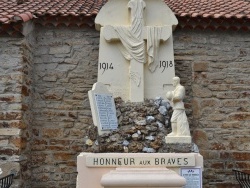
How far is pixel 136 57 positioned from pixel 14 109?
231 centimetres

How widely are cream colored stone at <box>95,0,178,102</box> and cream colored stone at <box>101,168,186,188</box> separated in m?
1.90

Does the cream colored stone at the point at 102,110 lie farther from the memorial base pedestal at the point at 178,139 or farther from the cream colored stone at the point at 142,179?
the cream colored stone at the point at 142,179

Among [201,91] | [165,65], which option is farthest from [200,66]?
[165,65]

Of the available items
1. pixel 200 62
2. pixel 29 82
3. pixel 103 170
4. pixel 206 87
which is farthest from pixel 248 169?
pixel 29 82

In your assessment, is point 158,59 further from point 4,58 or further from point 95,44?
point 4,58

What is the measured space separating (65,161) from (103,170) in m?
2.32

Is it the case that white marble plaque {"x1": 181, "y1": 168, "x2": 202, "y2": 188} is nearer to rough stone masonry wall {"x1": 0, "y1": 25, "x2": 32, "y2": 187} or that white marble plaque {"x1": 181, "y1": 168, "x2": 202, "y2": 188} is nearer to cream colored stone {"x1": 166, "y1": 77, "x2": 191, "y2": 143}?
cream colored stone {"x1": 166, "y1": 77, "x2": 191, "y2": 143}

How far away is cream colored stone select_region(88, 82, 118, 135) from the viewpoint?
6.04 metres

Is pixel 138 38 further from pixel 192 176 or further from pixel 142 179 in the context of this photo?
pixel 142 179

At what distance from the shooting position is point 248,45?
26.3ft

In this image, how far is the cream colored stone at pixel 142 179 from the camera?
4.91 metres

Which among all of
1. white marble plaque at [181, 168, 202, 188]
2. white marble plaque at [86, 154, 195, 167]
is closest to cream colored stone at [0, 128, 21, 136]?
white marble plaque at [86, 154, 195, 167]

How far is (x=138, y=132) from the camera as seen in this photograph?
19.9 feet

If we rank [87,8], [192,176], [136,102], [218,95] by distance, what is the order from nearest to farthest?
[192,176], [136,102], [218,95], [87,8]
